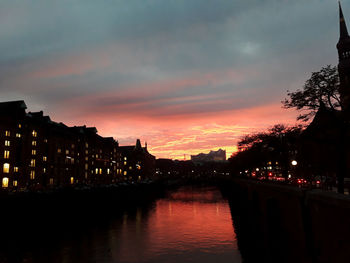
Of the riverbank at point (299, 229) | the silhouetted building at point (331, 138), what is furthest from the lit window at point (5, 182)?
the silhouetted building at point (331, 138)

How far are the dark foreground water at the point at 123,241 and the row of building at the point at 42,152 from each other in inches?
1124

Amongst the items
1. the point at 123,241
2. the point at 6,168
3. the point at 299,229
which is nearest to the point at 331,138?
the point at 299,229

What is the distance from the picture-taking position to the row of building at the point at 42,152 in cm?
7588

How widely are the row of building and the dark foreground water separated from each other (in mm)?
28562

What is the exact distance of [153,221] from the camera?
58.3 metres

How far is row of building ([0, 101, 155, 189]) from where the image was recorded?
249ft

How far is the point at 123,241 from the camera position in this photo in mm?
41375

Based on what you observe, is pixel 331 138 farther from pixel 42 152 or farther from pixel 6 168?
pixel 42 152

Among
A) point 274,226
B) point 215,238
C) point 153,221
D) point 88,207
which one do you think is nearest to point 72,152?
point 88,207

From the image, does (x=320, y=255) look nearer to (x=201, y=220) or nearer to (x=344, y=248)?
(x=344, y=248)

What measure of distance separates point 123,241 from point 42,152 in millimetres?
62273

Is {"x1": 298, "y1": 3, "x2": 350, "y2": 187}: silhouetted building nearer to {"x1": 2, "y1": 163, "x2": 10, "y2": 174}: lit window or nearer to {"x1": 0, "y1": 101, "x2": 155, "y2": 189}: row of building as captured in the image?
{"x1": 0, "y1": 101, "x2": 155, "y2": 189}: row of building

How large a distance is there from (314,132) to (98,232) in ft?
117

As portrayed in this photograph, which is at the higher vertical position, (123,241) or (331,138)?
(331,138)
